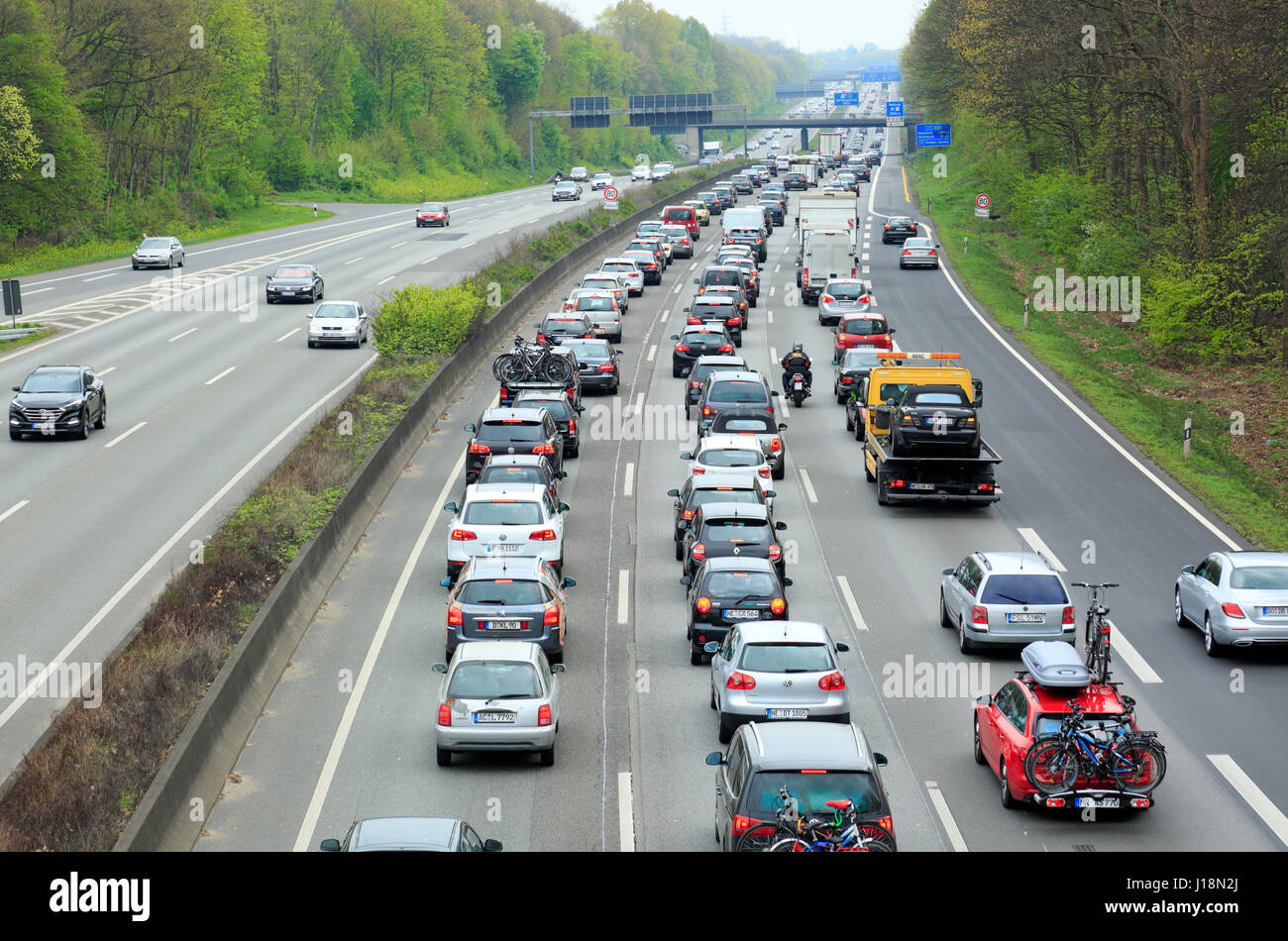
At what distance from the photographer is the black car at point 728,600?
20.0 metres

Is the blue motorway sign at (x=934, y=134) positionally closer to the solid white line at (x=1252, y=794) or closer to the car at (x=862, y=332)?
the car at (x=862, y=332)

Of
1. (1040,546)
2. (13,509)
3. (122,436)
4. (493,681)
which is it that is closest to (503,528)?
(493,681)

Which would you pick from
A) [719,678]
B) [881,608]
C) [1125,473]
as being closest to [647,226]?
[1125,473]

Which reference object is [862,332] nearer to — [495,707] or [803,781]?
[495,707]

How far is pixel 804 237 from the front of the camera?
5931 cm

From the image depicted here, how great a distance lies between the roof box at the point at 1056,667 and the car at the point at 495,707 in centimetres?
517

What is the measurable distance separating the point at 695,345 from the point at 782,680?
25.6 metres

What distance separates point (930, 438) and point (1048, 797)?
14354mm

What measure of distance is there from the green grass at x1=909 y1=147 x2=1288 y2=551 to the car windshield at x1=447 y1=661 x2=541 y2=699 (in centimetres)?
1547

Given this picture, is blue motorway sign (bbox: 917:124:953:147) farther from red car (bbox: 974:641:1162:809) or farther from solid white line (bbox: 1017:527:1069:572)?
red car (bbox: 974:641:1162:809)

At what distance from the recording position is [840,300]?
51312 mm
